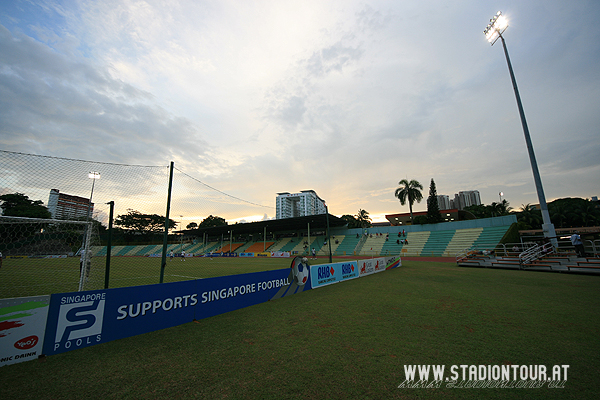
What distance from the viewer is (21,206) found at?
8391 mm

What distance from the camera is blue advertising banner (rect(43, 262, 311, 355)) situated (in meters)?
4.62

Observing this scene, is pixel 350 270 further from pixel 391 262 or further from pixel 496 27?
pixel 496 27

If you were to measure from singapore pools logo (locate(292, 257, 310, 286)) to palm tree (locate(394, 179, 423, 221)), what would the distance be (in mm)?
43819

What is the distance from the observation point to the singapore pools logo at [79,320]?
4605 millimetres

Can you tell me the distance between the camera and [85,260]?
8.22 meters

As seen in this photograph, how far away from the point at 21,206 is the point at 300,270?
10800mm

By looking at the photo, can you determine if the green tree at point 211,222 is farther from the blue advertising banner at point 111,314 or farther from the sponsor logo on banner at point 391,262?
the blue advertising banner at point 111,314

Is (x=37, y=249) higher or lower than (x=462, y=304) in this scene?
higher

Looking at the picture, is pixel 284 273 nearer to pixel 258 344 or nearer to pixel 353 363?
pixel 258 344

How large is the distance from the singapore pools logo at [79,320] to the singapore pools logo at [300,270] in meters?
6.65

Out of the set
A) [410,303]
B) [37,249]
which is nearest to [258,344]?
[410,303]

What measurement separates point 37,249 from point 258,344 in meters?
18.8

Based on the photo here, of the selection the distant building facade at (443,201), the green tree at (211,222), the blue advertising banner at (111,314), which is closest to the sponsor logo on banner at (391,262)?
the blue advertising banner at (111,314)

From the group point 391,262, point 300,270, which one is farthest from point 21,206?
point 391,262
